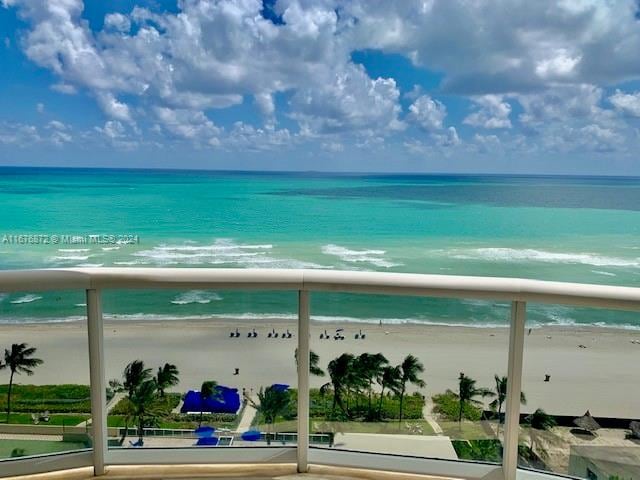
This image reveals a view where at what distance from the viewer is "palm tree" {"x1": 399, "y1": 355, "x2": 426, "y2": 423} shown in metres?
1.80

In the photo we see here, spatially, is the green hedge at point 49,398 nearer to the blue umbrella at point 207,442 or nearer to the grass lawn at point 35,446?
the grass lawn at point 35,446

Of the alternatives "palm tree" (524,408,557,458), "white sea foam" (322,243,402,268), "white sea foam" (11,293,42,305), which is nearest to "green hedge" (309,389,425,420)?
"palm tree" (524,408,557,458)

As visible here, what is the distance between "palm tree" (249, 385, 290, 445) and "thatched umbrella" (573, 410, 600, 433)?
3.09 feet

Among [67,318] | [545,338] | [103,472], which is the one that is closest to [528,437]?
[545,338]

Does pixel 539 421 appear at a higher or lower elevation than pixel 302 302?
lower

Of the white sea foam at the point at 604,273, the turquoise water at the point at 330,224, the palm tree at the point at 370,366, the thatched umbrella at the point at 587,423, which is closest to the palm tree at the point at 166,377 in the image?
the palm tree at the point at 370,366

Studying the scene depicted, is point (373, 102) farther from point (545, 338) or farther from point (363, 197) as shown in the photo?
point (545, 338)

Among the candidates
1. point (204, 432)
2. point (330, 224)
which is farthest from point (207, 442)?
point (330, 224)

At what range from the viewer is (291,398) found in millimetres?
1904

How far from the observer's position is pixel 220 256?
79.0 feet

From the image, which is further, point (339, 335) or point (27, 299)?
point (339, 335)

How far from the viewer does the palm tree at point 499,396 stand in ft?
5.82

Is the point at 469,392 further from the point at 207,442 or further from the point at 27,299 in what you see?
the point at 27,299

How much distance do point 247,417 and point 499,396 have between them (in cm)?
86
